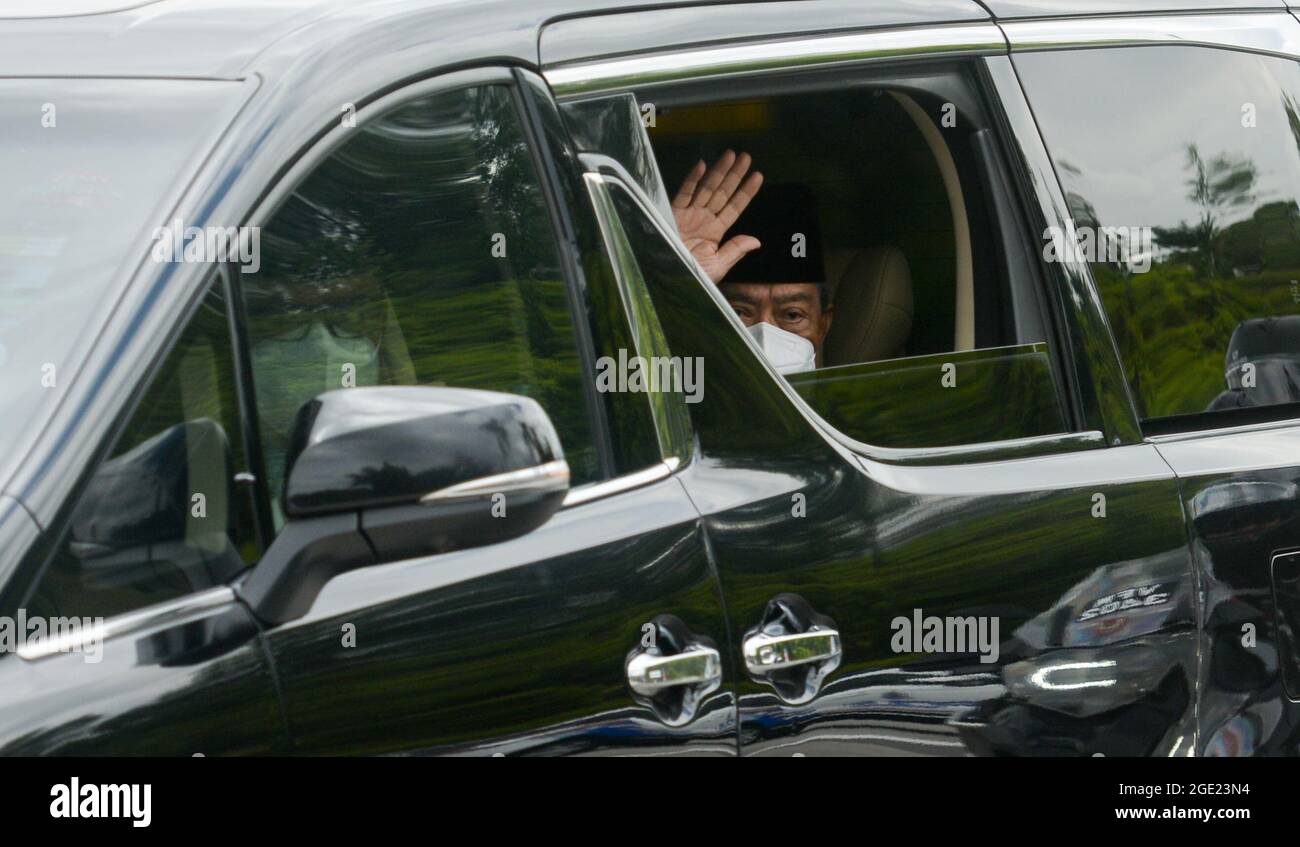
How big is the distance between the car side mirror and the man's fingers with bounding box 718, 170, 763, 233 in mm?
1703

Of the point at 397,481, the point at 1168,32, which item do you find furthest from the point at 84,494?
the point at 1168,32

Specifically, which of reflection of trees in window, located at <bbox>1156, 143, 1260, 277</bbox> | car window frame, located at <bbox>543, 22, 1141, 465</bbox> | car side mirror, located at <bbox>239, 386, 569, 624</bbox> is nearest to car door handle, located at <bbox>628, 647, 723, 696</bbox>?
car side mirror, located at <bbox>239, 386, 569, 624</bbox>

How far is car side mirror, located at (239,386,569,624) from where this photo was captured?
189cm

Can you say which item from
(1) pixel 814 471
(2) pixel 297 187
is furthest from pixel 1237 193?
(2) pixel 297 187

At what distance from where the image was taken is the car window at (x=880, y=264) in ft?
9.36

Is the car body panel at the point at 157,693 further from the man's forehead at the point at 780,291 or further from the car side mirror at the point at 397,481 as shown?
the man's forehead at the point at 780,291

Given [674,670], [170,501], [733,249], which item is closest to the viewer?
[170,501]

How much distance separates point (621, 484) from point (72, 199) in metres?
0.81

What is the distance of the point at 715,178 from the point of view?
3.70m

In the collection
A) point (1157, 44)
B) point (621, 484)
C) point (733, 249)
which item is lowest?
point (621, 484)

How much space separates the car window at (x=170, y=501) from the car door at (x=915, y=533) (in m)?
0.68

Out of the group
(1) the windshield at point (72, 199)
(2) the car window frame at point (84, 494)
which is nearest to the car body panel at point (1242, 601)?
(2) the car window frame at point (84, 494)

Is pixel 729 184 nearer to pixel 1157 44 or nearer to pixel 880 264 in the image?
pixel 880 264

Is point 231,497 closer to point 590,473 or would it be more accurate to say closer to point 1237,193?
point 590,473
